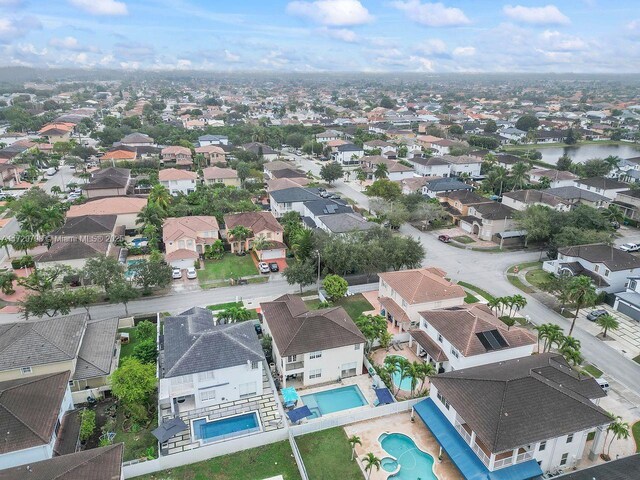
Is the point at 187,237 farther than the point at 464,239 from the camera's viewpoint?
No

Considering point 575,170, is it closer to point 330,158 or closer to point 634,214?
point 634,214

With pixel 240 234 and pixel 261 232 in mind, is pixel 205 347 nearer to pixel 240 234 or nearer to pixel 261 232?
pixel 240 234

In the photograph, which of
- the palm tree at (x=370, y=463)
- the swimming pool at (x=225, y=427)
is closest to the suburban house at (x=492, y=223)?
the palm tree at (x=370, y=463)

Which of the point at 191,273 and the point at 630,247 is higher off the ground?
the point at 630,247

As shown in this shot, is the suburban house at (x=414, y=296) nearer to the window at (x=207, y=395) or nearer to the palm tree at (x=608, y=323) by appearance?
the palm tree at (x=608, y=323)

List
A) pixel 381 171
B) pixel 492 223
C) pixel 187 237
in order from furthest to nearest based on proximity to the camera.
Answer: pixel 381 171
pixel 492 223
pixel 187 237

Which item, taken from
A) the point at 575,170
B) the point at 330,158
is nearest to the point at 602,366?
the point at 575,170

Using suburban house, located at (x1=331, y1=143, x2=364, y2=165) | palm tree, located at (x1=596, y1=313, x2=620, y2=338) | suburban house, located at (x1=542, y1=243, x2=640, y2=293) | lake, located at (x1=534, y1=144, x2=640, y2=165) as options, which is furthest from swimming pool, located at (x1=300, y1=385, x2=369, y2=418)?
lake, located at (x1=534, y1=144, x2=640, y2=165)

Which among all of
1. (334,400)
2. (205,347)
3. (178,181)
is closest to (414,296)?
(334,400)
